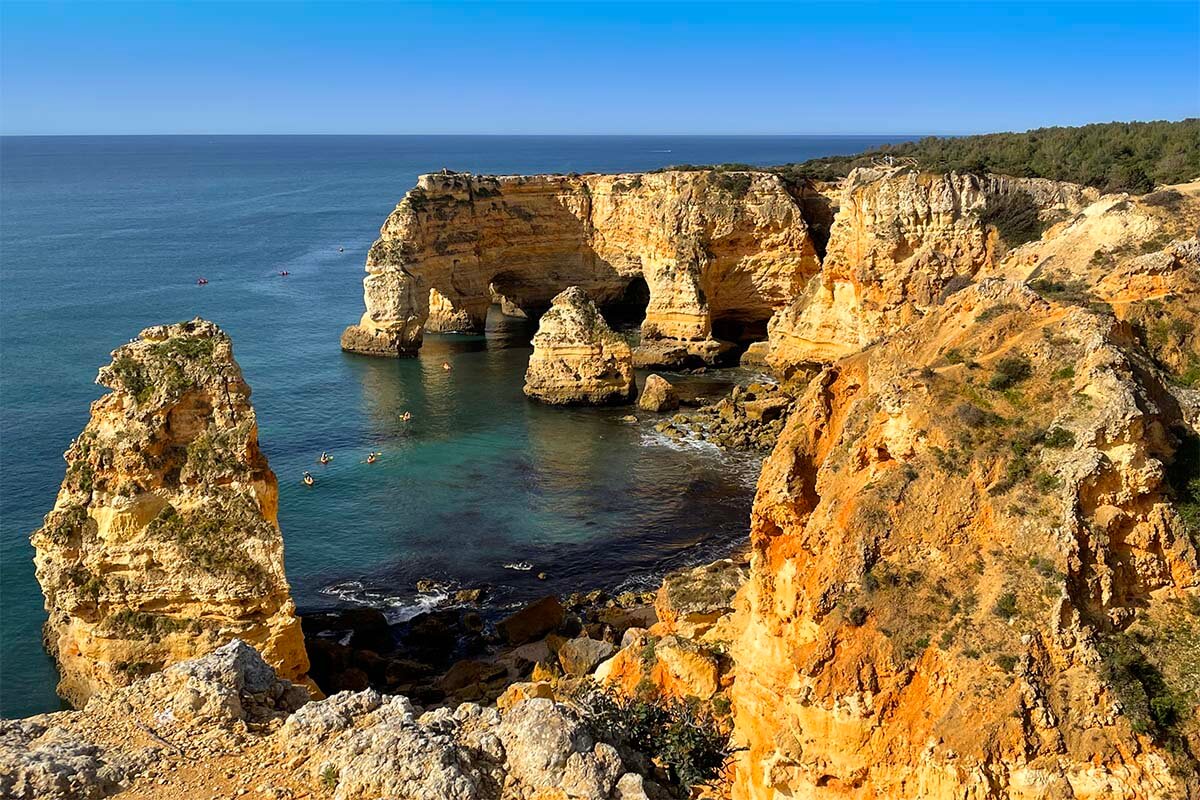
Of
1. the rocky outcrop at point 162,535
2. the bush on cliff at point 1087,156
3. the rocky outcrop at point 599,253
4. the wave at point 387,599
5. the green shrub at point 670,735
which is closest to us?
the green shrub at point 670,735

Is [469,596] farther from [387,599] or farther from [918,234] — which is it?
[918,234]

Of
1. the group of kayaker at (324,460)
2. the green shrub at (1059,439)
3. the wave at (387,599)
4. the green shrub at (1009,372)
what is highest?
the green shrub at (1009,372)

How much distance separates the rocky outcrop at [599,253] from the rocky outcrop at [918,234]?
31.8 ft

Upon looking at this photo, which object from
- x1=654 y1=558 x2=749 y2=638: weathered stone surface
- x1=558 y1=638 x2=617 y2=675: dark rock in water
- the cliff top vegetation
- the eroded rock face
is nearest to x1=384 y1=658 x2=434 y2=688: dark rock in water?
x1=558 y1=638 x2=617 y2=675: dark rock in water

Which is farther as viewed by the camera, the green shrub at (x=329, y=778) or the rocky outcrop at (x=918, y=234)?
the rocky outcrop at (x=918, y=234)

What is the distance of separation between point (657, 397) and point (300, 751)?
135ft

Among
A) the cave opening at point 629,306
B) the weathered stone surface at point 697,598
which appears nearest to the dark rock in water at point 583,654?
the weathered stone surface at point 697,598

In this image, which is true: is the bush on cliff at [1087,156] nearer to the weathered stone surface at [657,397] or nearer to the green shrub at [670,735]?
the weathered stone surface at [657,397]

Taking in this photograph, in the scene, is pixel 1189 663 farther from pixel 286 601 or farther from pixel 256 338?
pixel 256 338

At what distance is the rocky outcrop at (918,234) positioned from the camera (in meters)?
51.6

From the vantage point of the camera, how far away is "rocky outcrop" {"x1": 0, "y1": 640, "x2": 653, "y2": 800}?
1220cm

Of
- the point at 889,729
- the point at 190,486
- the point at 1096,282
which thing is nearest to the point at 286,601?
the point at 190,486

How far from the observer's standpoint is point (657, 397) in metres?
53.4

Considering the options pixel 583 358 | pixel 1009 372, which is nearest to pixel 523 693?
pixel 1009 372
